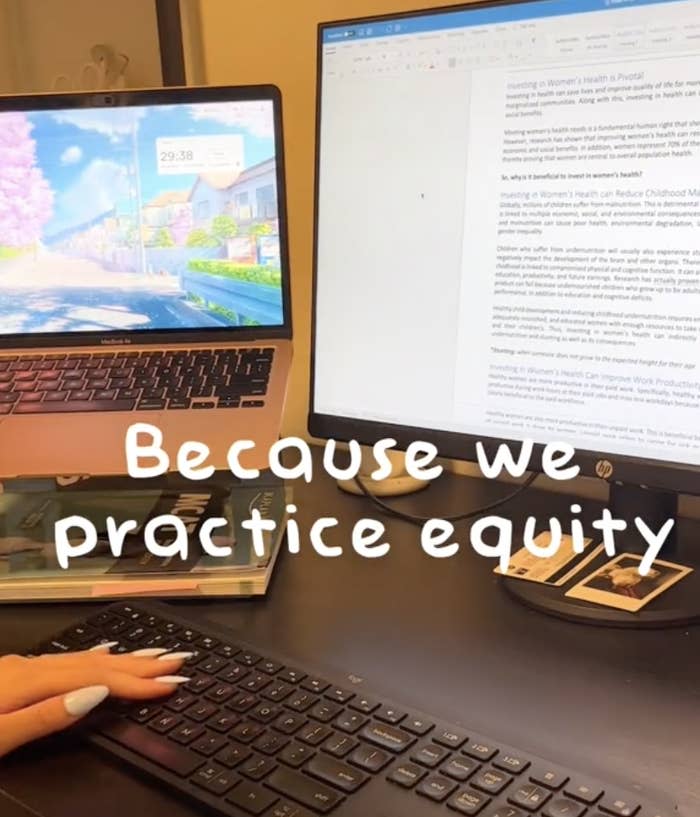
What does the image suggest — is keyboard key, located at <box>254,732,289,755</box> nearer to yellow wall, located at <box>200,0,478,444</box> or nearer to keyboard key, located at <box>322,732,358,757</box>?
keyboard key, located at <box>322,732,358,757</box>

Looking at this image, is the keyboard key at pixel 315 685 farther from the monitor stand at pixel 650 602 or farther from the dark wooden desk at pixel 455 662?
the monitor stand at pixel 650 602

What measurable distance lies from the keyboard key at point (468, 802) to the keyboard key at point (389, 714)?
2.9 inches

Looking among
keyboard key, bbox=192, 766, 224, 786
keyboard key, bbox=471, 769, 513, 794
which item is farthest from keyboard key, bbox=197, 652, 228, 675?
keyboard key, bbox=471, 769, 513, 794

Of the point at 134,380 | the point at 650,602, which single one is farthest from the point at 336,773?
the point at 134,380

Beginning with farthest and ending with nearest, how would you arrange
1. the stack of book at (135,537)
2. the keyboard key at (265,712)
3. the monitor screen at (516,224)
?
the stack of book at (135,537) → the monitor screen at (516,224) → the keyboard key at (265,712)

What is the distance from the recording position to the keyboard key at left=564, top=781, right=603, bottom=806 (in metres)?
0.50

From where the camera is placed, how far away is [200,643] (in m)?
0.68

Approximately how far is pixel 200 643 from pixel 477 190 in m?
0.42

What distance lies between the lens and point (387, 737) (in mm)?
556

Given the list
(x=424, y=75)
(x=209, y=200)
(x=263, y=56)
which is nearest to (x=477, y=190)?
(x=424, y=75)

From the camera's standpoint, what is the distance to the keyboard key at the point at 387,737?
549 millimetres

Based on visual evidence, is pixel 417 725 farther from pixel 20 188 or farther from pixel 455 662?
pixel 20 188

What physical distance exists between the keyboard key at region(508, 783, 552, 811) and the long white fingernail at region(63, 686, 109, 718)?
26 cm

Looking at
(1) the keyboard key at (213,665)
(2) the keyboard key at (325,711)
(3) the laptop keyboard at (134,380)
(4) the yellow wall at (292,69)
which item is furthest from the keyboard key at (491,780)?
(4) the yellow wall at (292,69)
